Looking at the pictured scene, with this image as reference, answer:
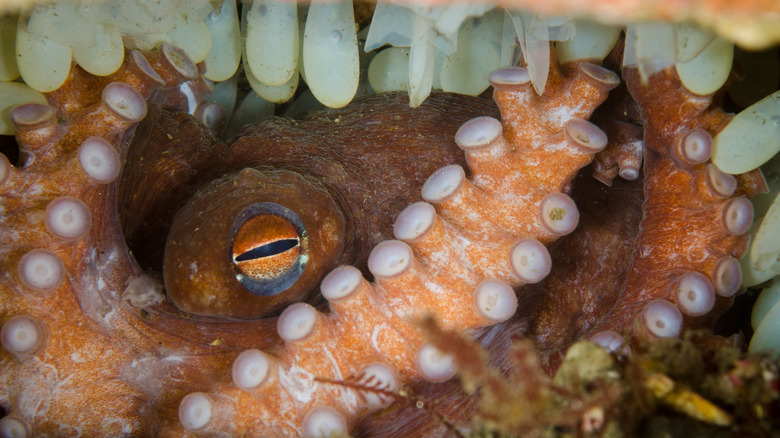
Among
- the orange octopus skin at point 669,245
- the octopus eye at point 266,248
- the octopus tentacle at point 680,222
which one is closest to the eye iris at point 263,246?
the octopus eye at point 266,248

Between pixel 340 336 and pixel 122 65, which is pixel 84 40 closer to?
pixel 122 65

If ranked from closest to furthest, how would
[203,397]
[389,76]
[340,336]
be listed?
[203,397] < [340,336] < [389,76]

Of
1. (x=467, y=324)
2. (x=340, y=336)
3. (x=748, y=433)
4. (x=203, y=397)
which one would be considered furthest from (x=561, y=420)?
(x=203, y=397)

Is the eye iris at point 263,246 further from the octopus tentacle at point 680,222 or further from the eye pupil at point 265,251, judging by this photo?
the octopus tentacle at point 680,222

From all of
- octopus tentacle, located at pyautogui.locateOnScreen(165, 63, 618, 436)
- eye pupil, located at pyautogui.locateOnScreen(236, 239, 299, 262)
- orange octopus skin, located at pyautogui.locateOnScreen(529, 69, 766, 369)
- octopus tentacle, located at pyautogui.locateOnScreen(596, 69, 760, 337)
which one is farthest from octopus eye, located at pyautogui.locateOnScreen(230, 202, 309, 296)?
octopus tentacle, located at pyautogui.locateOnScreen(596, 69, 760, 337)

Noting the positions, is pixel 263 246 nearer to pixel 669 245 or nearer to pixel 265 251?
pixel 265 251

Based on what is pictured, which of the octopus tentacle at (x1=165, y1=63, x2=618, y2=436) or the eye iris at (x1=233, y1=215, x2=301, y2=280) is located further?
the eye iris at (x1=233, y1=215, x2=301, y2=280)

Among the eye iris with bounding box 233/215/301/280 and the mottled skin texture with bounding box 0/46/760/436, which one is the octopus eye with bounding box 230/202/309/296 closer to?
the eye iris with bounding box 233/215/301/280
